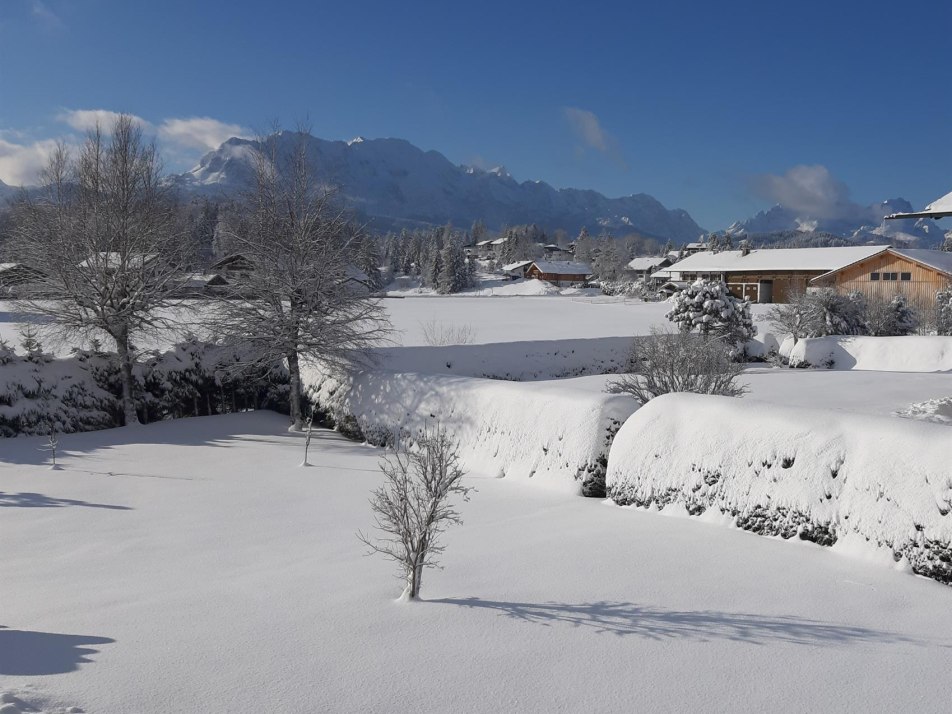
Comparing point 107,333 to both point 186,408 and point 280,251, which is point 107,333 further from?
point 280,251

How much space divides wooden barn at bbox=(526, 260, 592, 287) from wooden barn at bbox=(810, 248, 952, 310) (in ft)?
171

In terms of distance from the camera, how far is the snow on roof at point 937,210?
30.6 feet

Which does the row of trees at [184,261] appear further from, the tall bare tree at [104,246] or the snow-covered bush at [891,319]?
the snow-covered bush at [891,319]

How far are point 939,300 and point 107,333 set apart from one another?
37.4 m

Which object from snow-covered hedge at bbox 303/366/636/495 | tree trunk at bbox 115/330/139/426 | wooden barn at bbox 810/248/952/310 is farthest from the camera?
wooden barn at bbox 810/248/952/310

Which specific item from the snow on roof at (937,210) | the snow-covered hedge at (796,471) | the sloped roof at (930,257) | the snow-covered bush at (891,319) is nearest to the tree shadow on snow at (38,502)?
the snow-covered hedge at (796,471)

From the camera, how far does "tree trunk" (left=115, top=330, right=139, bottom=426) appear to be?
18156 millimetres

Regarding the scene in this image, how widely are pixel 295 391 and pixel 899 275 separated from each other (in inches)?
1692

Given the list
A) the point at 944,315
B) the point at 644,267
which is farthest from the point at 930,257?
the point at 644,267

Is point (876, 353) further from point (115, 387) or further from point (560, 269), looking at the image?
point (560, 269)

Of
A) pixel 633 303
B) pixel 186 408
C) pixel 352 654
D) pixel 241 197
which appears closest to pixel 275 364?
pixel 186 408

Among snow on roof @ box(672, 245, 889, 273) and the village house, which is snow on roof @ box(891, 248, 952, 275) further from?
the village house

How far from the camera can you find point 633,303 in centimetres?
5944

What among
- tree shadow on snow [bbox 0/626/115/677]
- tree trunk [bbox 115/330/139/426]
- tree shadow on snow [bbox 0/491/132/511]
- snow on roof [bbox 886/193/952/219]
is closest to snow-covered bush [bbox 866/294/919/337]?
snow on roof [bbox 886/193/952/219]
